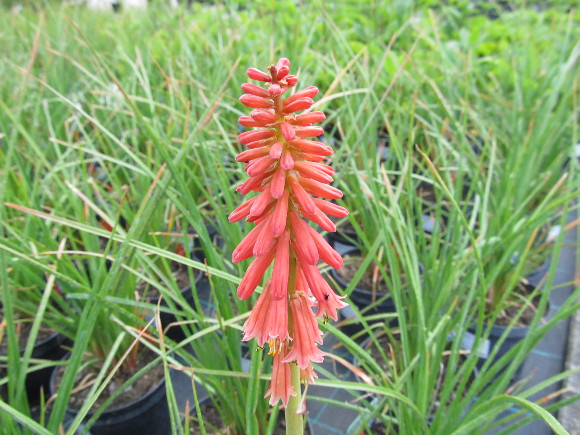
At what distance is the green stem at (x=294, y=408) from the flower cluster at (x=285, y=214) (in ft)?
0.06

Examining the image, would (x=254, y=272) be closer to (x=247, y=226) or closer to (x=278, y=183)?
(x=278, y=183)

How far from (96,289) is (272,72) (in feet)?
3.14

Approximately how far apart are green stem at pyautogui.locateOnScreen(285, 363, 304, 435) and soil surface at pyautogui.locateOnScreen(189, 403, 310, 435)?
705mm

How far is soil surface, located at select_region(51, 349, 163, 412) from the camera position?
82.4 inches

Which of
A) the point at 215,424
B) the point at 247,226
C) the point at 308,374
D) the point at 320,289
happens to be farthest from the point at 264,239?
the point at 215,424

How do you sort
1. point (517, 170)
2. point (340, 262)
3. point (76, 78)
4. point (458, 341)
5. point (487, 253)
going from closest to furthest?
1. point (340, 262)
2. point (458, 341)
3. point (487, 253)
4. point (517, 170)
5. point (76, 78)

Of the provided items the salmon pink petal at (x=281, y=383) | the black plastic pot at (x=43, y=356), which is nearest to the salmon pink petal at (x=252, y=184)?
the salmon pink petal at (x=281, y=383)

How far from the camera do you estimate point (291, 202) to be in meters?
1.01

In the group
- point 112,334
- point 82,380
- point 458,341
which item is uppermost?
point 458,341

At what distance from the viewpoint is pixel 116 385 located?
216cm

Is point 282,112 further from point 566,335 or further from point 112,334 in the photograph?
point 566,335

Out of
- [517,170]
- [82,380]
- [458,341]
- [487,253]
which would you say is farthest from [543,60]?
[82,380]

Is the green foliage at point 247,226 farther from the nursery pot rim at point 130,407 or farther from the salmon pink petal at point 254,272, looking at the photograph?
the salmon pink petal at point 254,272

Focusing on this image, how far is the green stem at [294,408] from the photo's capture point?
1050 millimetres
